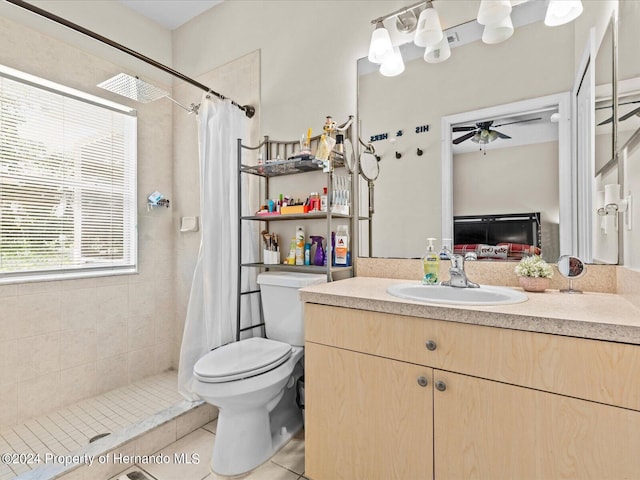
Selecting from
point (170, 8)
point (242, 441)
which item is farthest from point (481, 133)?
point (170, 8)

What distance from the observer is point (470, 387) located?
0.98 meters

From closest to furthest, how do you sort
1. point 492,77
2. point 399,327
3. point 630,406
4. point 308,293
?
point 630,406
point 399,327
point 308,293
point 492,77

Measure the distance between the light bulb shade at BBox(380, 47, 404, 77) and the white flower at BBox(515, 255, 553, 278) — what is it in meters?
1.13

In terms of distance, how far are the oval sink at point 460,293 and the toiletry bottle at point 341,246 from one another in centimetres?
44

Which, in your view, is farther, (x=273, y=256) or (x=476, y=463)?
(x=273, y=256)

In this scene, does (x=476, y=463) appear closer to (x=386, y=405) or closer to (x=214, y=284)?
(x=386, y=405)


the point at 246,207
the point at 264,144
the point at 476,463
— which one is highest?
the point at 264,144

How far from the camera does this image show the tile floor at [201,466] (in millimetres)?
1484

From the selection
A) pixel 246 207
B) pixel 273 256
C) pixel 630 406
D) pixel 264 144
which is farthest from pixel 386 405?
pixel 264 144

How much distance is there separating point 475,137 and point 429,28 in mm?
548

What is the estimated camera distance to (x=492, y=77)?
1.50 meters

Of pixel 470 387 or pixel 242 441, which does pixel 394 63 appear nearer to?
pixel 470 387

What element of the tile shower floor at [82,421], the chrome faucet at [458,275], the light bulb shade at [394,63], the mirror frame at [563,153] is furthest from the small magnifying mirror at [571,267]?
the tile shower floor at [82,421]

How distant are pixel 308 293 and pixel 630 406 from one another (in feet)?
3.19
